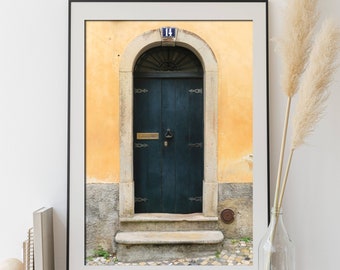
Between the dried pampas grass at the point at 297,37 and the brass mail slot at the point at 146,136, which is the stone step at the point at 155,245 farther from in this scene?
the dried pampas grass at the point at 297,37

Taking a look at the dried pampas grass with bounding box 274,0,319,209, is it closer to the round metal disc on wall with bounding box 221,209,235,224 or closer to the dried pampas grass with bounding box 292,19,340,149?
the dried pampas grass with bounding box 292,19,340,149

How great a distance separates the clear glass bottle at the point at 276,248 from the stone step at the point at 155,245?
0.22 meters

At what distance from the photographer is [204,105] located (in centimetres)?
133

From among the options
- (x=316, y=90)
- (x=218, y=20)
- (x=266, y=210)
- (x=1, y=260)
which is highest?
(x=218, y=20)

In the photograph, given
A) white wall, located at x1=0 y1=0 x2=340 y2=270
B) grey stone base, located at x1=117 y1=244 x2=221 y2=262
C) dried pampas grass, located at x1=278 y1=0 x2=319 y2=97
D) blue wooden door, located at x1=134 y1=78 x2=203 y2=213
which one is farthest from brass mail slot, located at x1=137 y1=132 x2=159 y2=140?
dried pampas grass, located at x1=278 y1=0 x2=319 y2=97

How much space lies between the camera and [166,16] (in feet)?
4.33

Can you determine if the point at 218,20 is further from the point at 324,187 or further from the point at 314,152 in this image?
the point at 324,187

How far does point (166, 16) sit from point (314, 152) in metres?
0.69

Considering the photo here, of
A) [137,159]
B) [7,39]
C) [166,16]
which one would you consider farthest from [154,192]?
[7,39]

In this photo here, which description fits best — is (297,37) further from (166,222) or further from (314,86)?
(166,222)

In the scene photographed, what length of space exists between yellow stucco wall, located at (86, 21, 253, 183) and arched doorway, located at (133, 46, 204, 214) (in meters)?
0.07

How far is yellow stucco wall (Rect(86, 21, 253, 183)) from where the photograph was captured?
4.30 ft

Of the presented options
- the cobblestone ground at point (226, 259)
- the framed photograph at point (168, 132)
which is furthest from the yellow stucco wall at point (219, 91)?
the cobblestone ground at point (226, 259)

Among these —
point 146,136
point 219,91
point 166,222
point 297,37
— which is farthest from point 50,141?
point 297,37
